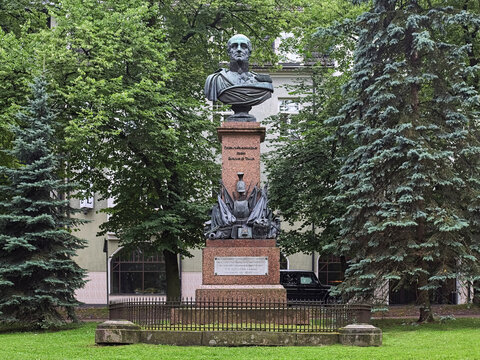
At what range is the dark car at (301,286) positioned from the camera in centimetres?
2859

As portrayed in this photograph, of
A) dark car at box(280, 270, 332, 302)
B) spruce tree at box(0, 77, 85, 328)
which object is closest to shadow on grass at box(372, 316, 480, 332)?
spruce tree at box(0, 77, 85, 328)

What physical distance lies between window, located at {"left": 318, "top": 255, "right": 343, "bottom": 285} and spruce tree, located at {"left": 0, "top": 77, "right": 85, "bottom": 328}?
18257mm

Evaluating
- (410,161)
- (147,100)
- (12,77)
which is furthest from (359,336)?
(12,77)

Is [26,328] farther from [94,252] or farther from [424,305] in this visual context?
[94,252]

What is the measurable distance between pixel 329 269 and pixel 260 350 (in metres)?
23.8

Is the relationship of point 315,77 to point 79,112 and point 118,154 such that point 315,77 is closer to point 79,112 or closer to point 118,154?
point 118,154

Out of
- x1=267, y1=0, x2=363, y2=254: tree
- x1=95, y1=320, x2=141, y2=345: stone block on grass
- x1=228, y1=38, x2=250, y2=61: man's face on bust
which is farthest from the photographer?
x1=267, y1=0, x2=363, y2=254: tree

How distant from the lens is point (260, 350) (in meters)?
12.3

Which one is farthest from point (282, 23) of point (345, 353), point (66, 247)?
point (345, 353)

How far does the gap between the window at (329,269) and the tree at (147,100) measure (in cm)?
1157

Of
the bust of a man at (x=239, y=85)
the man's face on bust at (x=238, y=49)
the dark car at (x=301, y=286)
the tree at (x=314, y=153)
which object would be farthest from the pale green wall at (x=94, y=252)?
the man's face on bust at (x=238, y=49)

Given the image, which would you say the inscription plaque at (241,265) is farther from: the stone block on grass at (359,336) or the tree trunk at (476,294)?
the tree trunk at (476,294)

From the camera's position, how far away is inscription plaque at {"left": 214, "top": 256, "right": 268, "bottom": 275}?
15227 millimetres

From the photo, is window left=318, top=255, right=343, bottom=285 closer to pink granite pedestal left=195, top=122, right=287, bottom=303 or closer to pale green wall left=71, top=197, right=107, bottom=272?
pale green wall left=71, top=197, right=107, bottom=272
